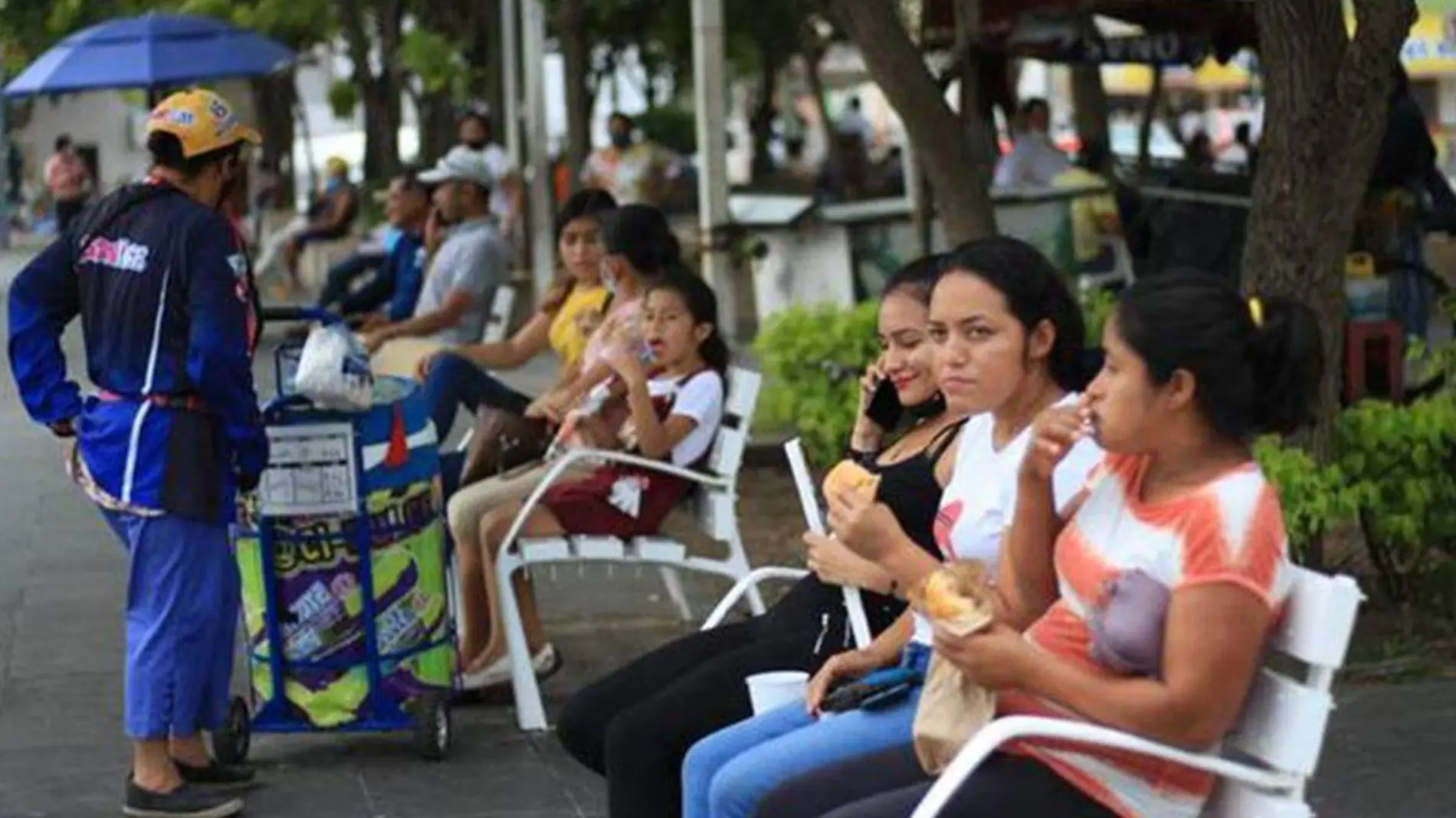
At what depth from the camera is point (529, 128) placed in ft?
70.9

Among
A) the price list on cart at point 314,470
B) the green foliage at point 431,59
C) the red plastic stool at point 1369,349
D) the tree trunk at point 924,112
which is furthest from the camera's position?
the green foliage at point 431,59

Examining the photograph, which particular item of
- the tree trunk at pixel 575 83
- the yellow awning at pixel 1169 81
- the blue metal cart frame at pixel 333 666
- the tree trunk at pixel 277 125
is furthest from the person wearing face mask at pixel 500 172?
the yellow awning at pixel 1169 81

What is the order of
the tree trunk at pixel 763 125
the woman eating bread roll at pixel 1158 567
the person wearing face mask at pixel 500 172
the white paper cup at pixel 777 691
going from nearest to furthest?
the woman eating bread roll at pixel 1158 567 → the white paper cup at pixel 777 691 → the person wearing face mask at pixel 500 172 → the tree trunk at pixel 763 125

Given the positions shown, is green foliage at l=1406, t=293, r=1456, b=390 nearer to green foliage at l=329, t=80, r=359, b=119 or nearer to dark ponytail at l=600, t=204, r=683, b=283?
dark ponytail at l=600, t=204, r=683, b=283

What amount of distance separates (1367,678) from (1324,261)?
4.36 ft

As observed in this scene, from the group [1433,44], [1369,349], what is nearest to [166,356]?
[1369,349]

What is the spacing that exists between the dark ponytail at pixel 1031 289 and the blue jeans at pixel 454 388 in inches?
157

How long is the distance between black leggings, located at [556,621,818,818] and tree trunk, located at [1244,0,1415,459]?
Result: 319cm

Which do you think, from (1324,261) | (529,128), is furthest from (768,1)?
(1324,261)

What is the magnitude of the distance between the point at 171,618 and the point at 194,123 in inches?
45.3

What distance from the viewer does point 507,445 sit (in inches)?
→ 322

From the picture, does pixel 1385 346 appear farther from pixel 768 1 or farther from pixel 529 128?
pixel 768 1

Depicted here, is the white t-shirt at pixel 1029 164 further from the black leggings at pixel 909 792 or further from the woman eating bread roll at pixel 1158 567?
the woman eating bread roll at pixel 1158 567

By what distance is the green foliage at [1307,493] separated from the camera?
764 cm
